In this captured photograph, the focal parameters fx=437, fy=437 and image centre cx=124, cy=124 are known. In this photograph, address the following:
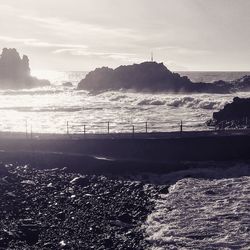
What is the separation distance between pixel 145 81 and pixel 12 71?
2208 inches

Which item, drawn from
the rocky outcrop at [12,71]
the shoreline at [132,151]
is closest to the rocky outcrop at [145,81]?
the rocky outcrop at [12,71]

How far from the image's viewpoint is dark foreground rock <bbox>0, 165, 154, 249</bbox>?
1709cm

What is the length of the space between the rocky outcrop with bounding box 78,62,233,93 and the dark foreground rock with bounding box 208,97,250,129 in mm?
59194

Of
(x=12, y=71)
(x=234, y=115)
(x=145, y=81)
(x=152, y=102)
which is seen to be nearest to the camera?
(x=234, y=115)

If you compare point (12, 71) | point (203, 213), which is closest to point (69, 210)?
Result: point (203, 213)

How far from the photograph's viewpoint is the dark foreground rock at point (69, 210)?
17094 mm

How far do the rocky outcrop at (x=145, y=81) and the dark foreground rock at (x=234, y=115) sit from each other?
59194 mm

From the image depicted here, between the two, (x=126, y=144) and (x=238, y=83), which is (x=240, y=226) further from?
(x=238, y=83)

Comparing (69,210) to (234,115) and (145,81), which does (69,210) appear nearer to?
(234,115)

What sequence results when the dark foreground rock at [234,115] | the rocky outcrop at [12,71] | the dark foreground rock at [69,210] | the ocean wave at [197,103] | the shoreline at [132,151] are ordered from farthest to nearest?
the rocky outcrop at [12,71] < the ocean wave at [197,103] < the dark foreground rock at [234,115] < the shoreline at [132,151] < the dark foreground rock at [69,210]

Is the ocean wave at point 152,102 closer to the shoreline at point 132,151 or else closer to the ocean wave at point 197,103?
the ocean wave at point 197,103

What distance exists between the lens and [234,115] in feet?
136

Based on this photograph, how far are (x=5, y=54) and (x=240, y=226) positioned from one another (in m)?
144

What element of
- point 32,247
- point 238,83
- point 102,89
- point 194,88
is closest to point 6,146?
point 32,247
